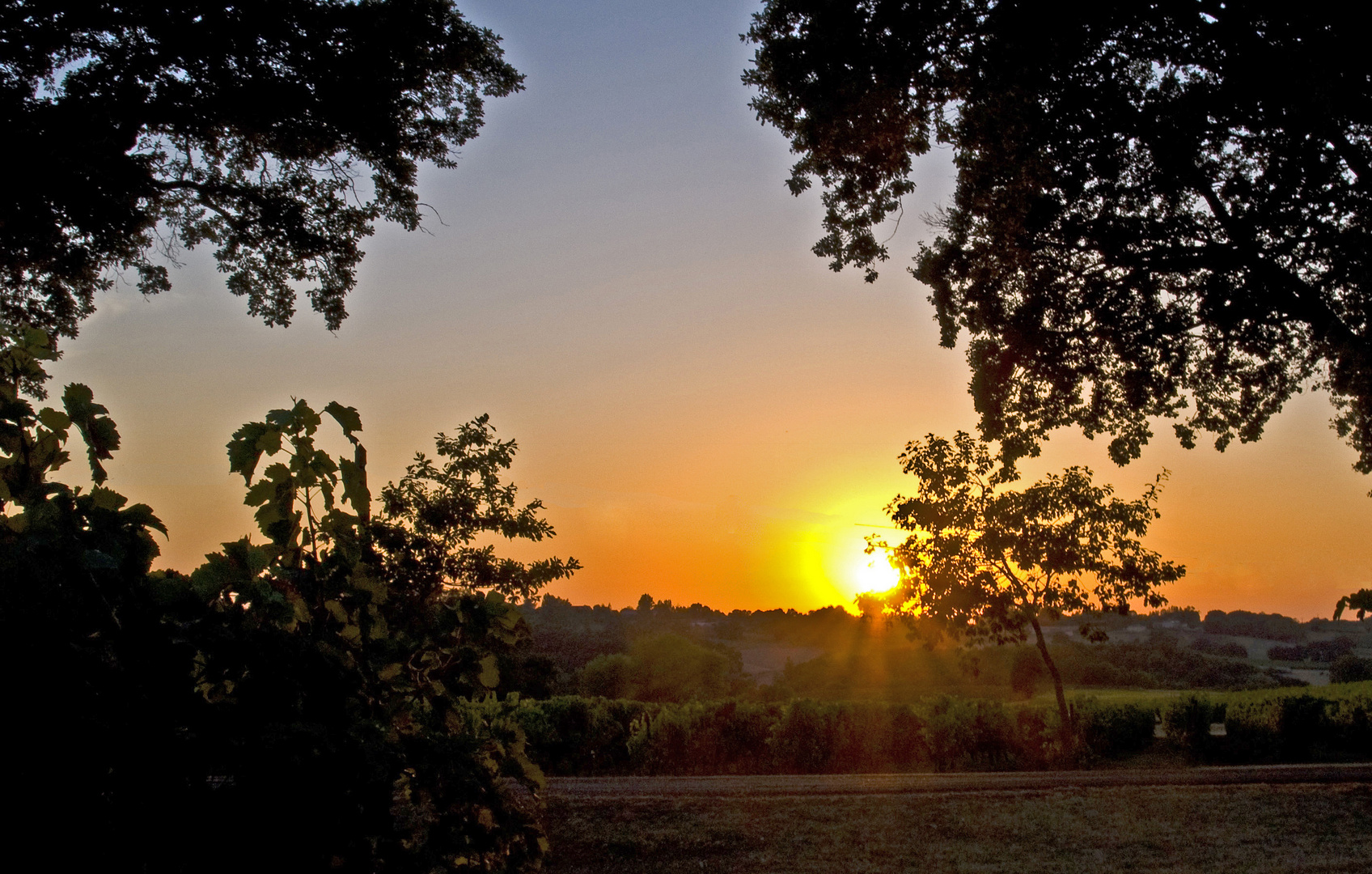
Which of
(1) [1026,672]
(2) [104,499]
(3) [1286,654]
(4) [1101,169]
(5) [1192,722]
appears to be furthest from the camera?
(3) [1286,654]

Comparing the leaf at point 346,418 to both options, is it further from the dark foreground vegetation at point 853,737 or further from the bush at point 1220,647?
the bush at point 1220,647

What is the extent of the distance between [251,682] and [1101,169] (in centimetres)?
1315

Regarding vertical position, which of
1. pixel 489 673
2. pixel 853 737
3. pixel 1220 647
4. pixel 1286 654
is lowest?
pixel 1286 654

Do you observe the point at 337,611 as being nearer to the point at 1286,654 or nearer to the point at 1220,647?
the point at 1286,654

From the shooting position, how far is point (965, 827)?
934cm

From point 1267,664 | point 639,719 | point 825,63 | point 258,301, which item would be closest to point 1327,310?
point 825,63

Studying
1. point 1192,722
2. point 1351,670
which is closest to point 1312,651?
point 1351,670

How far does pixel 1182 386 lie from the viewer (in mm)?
15977

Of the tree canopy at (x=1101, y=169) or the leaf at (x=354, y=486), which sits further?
the tree canopy at (x=1101, y=169)

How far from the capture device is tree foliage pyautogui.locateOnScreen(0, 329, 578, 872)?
155 centimetres

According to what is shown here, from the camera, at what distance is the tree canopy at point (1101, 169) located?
11.3 m

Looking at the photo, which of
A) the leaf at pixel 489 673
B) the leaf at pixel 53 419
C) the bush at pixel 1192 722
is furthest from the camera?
the bush at pixel 1192 722

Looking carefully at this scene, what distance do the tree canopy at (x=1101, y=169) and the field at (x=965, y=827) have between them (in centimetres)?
601

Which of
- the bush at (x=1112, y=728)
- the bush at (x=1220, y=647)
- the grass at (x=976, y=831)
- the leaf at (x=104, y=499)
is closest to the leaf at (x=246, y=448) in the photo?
the leaf at (x=104, y=499)
